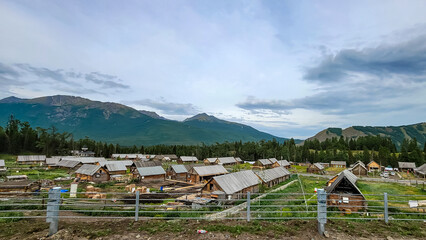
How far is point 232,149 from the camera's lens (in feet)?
479

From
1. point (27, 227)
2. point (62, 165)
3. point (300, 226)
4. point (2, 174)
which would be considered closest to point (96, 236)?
point (27, 227)

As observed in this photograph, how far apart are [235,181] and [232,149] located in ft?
365

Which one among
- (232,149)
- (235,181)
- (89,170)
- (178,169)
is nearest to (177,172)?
(178,169)

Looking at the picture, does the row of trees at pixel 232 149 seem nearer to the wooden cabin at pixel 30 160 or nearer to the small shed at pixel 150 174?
the wooden cabin at pixel 30 160

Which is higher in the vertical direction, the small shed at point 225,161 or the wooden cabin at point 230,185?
the wooden cabin at point 230,185

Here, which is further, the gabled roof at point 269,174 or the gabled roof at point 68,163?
the gabled roof at point 68,163

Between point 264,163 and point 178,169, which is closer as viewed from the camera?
point 178,169


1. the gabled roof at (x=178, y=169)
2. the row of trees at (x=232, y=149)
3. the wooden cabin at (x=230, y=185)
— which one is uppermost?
the row of trees at (x=232, y=149)

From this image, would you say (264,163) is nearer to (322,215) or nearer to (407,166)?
(407,166)

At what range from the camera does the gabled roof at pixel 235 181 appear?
3247cm

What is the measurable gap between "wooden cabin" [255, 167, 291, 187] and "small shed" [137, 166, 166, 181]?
26.9 meters

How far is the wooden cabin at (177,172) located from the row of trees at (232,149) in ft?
235

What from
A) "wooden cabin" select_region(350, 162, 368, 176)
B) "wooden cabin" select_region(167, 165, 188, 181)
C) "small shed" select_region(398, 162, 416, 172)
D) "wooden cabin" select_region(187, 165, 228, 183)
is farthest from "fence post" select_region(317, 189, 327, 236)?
"small shed" select_region(398, 162, 416, 172)

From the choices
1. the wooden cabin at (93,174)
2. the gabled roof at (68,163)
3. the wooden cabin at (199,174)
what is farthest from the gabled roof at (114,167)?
the wooden cabin at (199,174)
